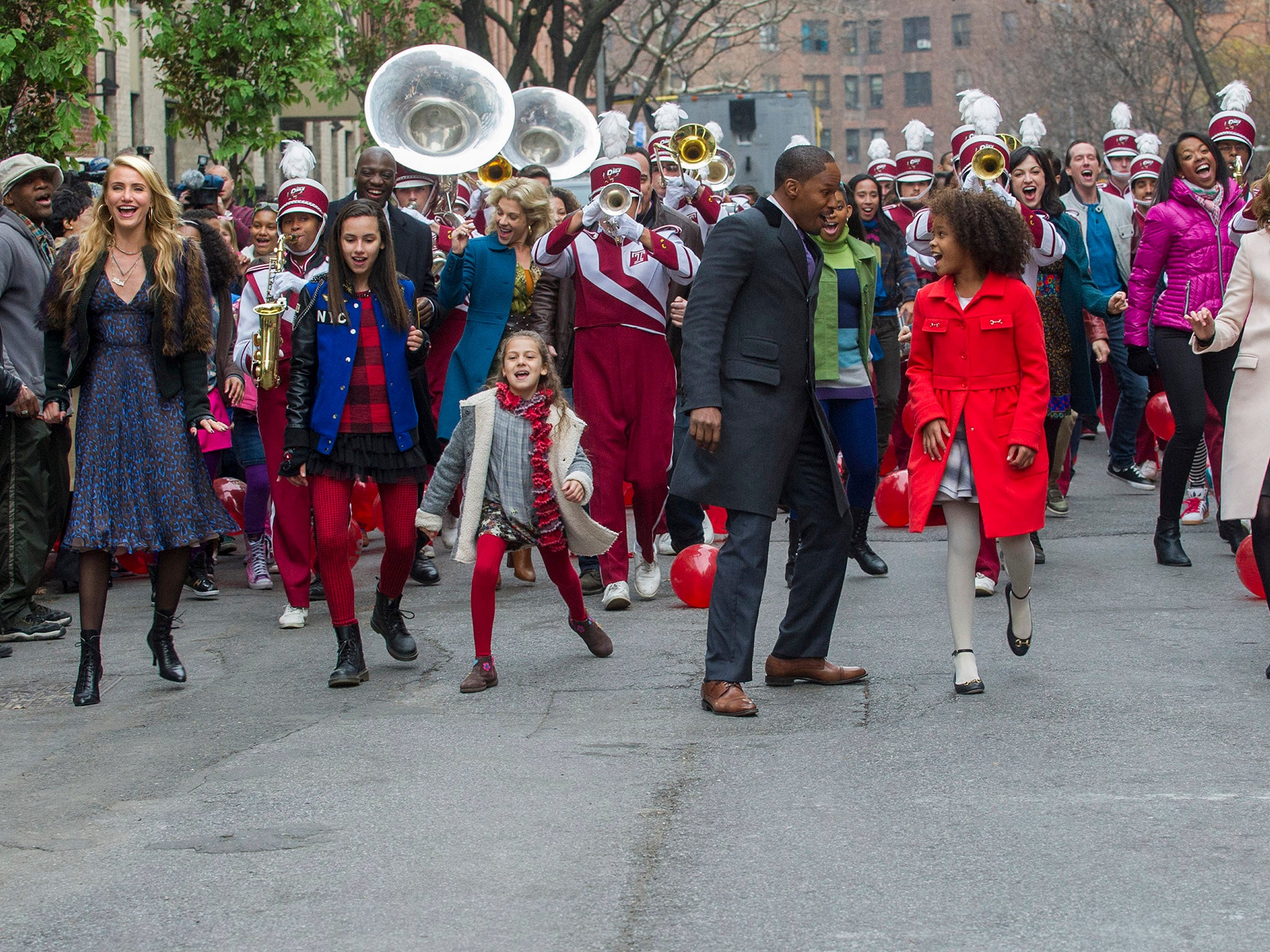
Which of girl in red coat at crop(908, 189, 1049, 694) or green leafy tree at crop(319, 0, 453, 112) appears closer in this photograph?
girl in red coat at crop(908, 189, 1049, 694)

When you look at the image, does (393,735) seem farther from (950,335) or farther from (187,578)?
(187,578)

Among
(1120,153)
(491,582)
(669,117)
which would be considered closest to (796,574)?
(491,582)

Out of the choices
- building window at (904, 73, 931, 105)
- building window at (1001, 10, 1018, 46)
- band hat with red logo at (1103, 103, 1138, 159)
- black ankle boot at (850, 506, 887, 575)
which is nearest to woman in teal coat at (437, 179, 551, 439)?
black ankle boot at (850, 506, 887, 575)

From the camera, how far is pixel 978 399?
22.2 ft

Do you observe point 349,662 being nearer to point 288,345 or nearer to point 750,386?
point 750,386

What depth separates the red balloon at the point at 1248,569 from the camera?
8172 millimetres

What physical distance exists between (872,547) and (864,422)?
3.16 meters

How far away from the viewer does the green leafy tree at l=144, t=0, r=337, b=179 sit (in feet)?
58.3

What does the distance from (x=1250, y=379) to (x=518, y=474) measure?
114 inches

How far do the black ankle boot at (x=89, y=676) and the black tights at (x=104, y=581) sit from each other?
0.07 metres

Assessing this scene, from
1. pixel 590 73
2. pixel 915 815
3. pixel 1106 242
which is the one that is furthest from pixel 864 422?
pixel 590 73

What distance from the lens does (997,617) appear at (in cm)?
823

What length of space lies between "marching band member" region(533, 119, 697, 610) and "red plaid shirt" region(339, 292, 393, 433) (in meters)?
1.60

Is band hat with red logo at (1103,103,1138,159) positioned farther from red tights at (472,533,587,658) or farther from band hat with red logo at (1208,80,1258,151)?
red tights at (472,533,587,658)
